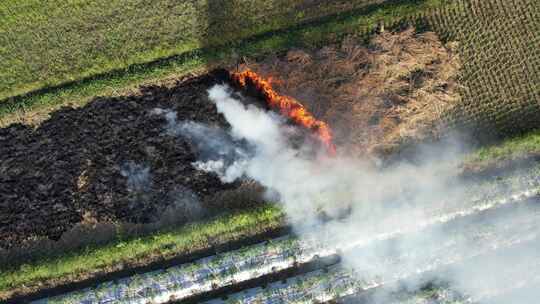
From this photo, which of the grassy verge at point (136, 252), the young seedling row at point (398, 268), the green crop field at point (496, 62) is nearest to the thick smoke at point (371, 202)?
the young seedling row at point (398, 268)

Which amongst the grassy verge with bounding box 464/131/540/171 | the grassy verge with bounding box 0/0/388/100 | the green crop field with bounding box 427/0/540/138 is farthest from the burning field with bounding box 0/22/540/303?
the grassy verge with bounding box 0/0/388/100

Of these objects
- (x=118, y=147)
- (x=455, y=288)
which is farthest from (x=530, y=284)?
(x=118, y=147)

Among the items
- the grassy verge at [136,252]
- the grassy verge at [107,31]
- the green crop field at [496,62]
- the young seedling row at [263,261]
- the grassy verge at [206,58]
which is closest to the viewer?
the grassy verge at [136,252]

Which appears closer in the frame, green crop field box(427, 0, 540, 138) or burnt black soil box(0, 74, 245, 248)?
burnt black soil box(0, 74, 245, 248)

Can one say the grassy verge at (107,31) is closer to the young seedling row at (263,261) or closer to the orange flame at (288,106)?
the orange flame at (288,106)

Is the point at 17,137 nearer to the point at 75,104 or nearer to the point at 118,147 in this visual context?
the point at 75,104

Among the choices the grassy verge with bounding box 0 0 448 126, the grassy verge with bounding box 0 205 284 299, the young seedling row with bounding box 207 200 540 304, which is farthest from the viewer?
the grassy verge with bounding box 0 0 448 126

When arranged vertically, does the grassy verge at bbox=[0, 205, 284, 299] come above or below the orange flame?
below

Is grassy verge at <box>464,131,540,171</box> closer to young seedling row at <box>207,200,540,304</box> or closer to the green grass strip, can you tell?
the green grass strip

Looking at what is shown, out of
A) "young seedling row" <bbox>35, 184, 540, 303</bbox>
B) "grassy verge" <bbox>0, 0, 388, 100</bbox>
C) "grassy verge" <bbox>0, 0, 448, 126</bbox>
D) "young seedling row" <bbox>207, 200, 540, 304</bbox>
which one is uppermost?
"grassy verge" <bbox>0, 0, 388, 100</bbox>
